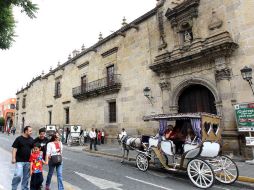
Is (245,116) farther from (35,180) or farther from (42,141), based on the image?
(35,180)

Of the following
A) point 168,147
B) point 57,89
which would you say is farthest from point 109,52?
point 168,147

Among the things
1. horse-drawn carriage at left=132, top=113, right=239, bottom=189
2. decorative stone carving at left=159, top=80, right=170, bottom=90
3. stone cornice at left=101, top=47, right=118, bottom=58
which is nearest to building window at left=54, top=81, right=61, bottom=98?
stone cornice at left=101, top=47, right=118, bottom=58

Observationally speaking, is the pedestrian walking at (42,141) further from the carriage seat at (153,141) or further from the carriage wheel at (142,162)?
the carriage seat at (153,141)

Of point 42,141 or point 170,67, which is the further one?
point 170,67

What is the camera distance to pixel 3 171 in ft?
25.2

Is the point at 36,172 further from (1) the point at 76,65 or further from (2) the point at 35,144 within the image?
(1) the point at 76,65

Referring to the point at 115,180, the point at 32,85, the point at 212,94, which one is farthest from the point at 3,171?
the point at 32,85

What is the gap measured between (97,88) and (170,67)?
805 cm

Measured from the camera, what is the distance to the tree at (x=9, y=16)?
5558mm

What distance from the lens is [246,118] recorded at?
915 centimetres

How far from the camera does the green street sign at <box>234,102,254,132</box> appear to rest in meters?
8.98


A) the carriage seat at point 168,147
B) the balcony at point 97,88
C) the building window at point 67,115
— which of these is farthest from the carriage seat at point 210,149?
the building window at point 67,115

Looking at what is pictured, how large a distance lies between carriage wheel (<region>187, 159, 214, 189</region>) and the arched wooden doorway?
5710 mm

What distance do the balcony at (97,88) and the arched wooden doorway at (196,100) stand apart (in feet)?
19.5
